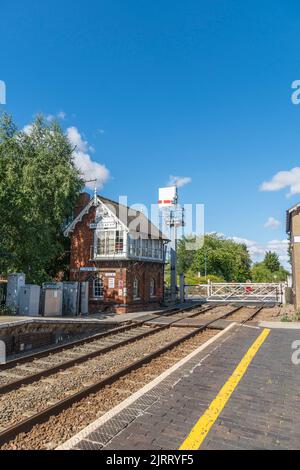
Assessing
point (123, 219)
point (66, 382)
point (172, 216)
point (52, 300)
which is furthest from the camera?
point (172, 216)

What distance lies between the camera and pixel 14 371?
33.7 ft

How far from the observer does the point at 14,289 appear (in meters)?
20.2

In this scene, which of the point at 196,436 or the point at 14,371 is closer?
the point at 196,436

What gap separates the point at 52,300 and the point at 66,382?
13.1m

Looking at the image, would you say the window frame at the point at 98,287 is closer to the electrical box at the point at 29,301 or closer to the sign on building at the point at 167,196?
the electrical box at the point at 29,301

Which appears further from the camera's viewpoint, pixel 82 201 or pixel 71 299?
pixel 82 201

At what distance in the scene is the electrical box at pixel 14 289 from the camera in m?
20.1

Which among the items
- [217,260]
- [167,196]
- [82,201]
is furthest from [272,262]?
[82,201]

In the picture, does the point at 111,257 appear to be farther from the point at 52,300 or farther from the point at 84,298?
the point at 52,300

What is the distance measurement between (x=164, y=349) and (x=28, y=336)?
6.73 m

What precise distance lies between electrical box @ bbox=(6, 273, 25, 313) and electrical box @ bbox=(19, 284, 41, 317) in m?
0.28
